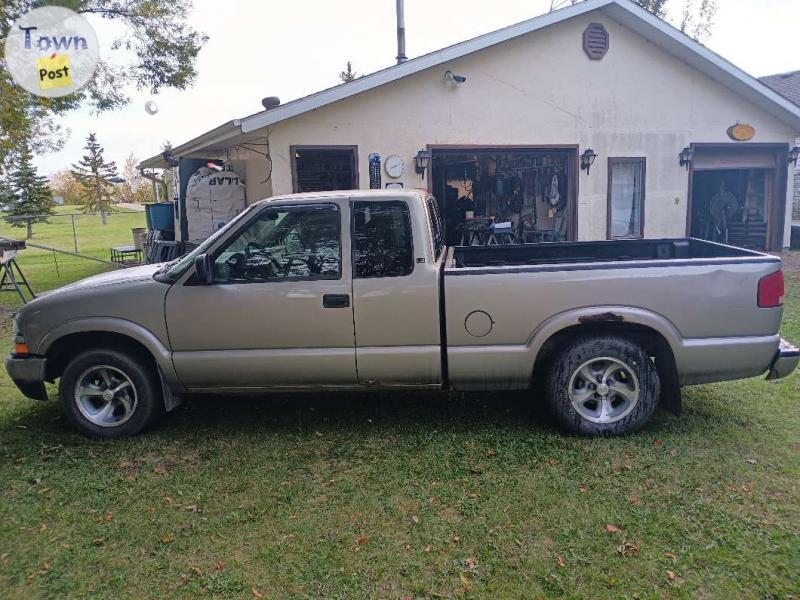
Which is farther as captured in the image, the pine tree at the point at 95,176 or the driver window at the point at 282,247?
the pine tree at the point at 95,176

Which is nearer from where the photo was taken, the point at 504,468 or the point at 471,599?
the point at 471,599

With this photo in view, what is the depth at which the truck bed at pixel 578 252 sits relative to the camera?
5.44m

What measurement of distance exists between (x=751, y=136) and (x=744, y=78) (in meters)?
1.53

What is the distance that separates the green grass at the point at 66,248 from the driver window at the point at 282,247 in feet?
25.7

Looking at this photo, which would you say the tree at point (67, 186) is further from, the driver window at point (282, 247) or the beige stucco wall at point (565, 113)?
the driver window at point (282, 247)

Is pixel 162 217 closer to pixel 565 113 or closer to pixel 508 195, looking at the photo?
pixel 508 195

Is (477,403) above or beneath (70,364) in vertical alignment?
beneath

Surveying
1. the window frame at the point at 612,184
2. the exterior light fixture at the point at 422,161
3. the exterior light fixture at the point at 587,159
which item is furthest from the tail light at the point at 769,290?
the window frame at the point at 612,184

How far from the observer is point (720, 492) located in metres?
3.49

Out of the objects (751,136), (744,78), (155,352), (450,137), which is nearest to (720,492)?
(155,352)

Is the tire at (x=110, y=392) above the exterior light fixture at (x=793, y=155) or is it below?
below

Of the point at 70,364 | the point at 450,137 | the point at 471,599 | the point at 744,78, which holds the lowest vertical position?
the point at 471,599

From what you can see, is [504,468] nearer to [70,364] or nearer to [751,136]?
[70,364]

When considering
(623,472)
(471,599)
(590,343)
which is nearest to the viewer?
(471,599)
